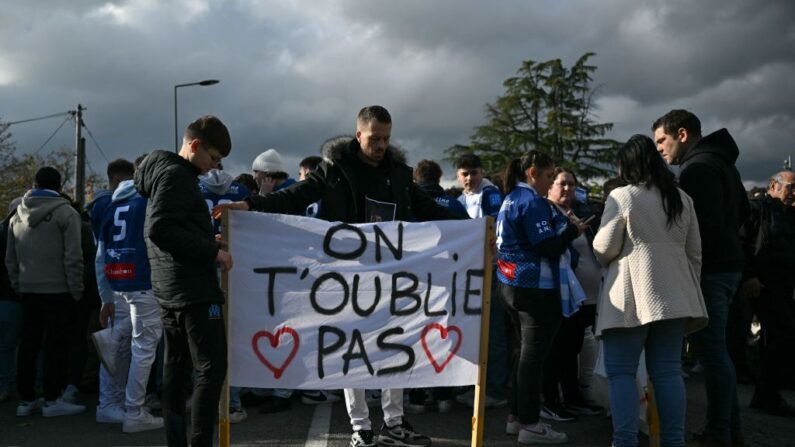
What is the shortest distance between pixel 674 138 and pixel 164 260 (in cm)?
336

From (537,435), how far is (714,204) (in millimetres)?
1889

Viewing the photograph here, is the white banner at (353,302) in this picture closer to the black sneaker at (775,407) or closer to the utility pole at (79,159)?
the black sneaker at (775,407)

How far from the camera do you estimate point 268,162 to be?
7391 mm

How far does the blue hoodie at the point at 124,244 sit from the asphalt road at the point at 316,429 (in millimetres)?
1094

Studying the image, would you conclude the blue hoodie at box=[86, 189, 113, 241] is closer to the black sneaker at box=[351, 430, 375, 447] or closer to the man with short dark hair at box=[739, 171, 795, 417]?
the black sneaker at box=[351, 430, 375, 447]

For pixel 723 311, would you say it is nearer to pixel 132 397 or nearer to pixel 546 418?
pixel 546 418

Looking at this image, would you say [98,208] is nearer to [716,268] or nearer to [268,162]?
[268,162]

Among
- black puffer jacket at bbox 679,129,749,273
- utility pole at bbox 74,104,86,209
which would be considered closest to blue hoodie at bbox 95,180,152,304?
black puffer jacket at bbox 679,129,749,273

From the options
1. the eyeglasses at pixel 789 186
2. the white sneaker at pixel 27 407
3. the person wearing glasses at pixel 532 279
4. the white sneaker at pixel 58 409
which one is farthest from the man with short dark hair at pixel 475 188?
the white sneaker at pixel 27 407

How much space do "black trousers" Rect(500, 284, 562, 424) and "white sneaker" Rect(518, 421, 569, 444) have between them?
0.04m

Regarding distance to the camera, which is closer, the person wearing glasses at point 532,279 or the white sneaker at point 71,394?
the person wearing glasses at point 532,279

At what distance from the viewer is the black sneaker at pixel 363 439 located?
4566 mm

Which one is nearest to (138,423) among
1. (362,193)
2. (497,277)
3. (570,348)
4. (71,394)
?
(71,394)

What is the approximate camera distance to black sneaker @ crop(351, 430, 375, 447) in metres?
4.57
